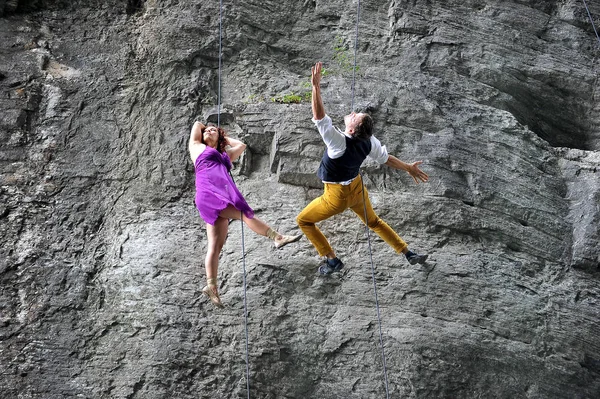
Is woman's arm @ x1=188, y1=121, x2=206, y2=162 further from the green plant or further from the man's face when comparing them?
the green plant

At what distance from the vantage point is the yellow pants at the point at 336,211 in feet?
25.3

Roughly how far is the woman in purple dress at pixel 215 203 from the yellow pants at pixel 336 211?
251 mm

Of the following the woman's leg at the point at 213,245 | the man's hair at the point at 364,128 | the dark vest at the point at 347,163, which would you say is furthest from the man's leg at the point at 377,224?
the woman's leg at the point at 213,245

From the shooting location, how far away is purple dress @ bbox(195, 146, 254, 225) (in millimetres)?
7664

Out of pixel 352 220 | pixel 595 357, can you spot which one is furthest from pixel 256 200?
pixel 595 357

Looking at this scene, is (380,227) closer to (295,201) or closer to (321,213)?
(321,213)

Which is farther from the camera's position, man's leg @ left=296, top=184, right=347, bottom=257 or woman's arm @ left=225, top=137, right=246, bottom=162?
woman's arm @ left=225, top=137, right=246, bottom=162

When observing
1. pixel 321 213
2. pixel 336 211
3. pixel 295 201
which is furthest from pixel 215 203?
pixel 295 201

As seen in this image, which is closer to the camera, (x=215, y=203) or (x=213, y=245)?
(x=215, y=203)

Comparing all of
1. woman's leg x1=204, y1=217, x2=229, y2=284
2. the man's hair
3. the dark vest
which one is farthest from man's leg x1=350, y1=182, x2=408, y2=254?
woman's leg x1=204, y1=217, x2=229, y2=284

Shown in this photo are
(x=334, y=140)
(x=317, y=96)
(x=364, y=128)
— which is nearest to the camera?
(x=317, y=96)

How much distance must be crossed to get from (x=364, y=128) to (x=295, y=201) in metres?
2.04

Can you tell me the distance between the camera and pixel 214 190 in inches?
303

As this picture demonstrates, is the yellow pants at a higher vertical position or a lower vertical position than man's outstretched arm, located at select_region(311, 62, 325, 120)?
lower
